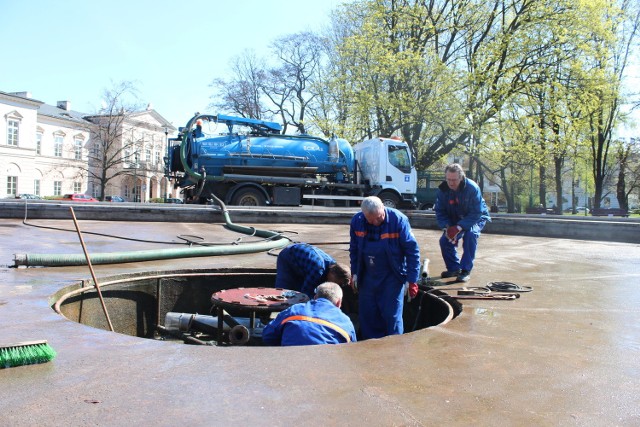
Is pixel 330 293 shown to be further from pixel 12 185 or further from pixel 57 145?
pixel 57 145

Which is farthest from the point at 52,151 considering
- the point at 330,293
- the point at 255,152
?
the point at 330,293

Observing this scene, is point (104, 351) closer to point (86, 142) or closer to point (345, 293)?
point (345, 293)

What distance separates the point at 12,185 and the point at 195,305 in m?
47.5

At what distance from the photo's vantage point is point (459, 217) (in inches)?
251

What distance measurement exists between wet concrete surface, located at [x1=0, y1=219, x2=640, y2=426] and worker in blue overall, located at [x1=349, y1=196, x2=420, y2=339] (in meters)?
0.67

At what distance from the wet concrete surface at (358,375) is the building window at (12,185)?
47.8 metres

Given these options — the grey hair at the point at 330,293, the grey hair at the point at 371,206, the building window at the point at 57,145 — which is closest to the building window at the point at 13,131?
the building window at the point at 57,145

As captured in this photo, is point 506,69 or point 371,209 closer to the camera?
point 371,209

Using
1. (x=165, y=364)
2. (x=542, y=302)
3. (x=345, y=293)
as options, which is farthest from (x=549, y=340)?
(x=345, y=293)

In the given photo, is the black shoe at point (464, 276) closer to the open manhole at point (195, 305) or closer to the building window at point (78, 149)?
the open manhole at point (195, 305)

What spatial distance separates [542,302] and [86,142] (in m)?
58.1

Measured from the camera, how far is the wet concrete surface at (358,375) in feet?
7.63

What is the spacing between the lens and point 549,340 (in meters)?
3.76

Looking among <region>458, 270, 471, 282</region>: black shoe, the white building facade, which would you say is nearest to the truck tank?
<region>458, 270, 471, 282</region>: black shoe
